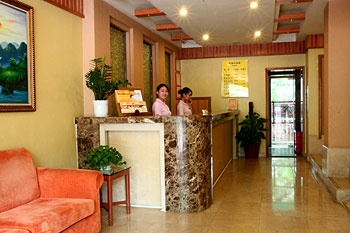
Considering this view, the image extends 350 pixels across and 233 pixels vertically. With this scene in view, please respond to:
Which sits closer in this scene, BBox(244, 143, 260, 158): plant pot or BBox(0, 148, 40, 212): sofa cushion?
BBox(0, 148, 40, 212): sofa cushion

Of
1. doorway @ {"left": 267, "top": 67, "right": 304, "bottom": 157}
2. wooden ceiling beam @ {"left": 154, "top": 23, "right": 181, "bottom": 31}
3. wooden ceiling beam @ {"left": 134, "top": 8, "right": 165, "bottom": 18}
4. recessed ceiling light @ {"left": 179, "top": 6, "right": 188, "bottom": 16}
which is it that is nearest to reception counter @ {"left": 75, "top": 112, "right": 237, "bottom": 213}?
recessed ceiling light @ {"left": 179, "top": 6, "right": 188, "bottom": 16}

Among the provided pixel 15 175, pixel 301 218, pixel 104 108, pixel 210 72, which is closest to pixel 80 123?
pixel 104 108

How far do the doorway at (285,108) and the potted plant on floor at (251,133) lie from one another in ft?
2.82

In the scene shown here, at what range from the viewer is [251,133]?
7996mm

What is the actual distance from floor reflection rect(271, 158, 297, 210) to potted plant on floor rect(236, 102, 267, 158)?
53cm

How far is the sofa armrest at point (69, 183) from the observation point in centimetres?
309

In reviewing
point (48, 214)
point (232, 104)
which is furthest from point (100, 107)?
point (232, 104)

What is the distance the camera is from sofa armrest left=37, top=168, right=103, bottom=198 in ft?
10.1

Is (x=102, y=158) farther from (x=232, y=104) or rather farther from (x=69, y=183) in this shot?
(x=232, y=104)

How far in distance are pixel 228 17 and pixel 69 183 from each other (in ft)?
12.5

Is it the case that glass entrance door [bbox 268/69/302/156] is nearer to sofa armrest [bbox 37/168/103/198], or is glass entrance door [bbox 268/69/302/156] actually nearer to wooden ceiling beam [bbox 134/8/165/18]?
wooden ceiling beam [bbox 134/8/165/18]

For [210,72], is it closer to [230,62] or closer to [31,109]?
[230,62]

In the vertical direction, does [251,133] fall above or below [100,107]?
below

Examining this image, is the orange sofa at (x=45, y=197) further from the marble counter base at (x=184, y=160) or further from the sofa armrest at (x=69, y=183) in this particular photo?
the marble counter base at (x=184, y=160)
